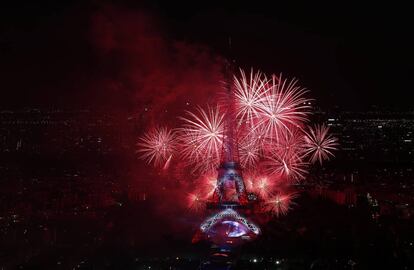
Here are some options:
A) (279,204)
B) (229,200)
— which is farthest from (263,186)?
(229,200)

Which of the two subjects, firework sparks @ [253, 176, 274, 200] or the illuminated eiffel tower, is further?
firework sparks @ [253, 176, 274, 200]

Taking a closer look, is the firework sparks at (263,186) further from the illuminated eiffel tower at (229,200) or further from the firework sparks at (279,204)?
the illuminated eiffel tower at (229,200)

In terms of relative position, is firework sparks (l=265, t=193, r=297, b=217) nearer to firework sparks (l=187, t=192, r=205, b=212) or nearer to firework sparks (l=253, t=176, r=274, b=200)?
firework sparks (l=253, t=176, r=274, b=200)

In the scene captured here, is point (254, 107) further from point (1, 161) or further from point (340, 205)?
point (1, 161)

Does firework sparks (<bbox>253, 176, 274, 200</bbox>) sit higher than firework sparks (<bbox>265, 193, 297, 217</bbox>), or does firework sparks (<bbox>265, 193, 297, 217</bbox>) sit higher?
firework sparks (<bbox>253, 176, 274, 200</bbox>)

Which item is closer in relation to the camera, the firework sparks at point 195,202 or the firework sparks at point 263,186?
the firework sparks at point 195,202

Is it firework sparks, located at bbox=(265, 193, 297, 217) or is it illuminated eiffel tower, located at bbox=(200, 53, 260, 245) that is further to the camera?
firework sparks, located at bbox=(265, 193, 297, 217)

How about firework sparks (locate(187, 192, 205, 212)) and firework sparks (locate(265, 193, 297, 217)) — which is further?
firework sparks (locate(187, 192, 205, 212))

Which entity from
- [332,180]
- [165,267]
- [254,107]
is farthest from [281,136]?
[332,180]

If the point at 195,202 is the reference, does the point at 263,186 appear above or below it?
above

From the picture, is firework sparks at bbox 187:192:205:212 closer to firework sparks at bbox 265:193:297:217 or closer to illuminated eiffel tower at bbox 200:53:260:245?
illuminated eiffel tower at bbox 200:53:260:245

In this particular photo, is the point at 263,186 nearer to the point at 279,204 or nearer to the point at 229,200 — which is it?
the point at 279,204

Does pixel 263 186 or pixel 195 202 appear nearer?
pixel 263 186
